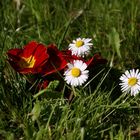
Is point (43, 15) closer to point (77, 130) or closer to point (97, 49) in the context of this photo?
point (97, 49)

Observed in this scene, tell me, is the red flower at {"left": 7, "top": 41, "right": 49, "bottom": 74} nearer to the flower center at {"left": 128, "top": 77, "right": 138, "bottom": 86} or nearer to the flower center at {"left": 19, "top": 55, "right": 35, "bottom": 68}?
the flower center at {"left": 19, "top": 55, "right": 35, "bottom": 68}

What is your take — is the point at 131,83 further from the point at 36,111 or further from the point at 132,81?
the point at 36,111

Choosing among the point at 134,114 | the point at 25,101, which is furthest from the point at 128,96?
the point at 25,101

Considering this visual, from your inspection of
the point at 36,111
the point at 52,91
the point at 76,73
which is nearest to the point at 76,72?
the point at 76,73

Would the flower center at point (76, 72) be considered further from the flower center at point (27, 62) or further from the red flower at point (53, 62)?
the flower center at point (27, 62)

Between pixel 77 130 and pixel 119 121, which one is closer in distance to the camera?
pixel 77 130

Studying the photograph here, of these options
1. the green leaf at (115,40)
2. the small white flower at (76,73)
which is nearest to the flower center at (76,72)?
the small white flower at (76,73)

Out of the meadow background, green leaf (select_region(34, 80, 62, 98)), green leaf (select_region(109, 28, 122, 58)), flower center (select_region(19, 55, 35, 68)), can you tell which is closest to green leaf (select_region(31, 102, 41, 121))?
the meadow background
